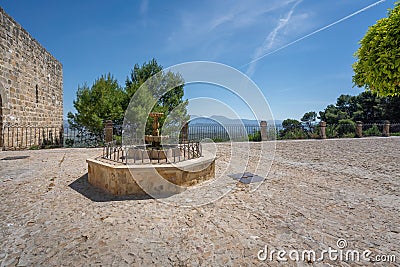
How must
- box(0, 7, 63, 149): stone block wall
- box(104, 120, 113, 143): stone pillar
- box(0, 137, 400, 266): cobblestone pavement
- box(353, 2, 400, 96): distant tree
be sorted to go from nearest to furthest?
box(0, 137, 400, 266): cobblestone pavement → box(353, 2, 400, 96): distant tree → box(0, 7, 63, 149): stone block wall → box(104, 120, 113, 143): stone pillar

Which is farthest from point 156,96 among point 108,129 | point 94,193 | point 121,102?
point 94,193

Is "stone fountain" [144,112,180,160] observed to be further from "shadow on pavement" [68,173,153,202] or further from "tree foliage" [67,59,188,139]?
"tree foliage" [67,59,188,139]

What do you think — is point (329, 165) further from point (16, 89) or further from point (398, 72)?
point (16, 89)

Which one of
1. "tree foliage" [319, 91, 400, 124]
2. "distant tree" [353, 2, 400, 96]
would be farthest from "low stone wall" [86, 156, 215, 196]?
"tree foliage" [319, 91, 400, 124]

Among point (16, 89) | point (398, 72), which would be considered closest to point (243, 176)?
point (398, 72)

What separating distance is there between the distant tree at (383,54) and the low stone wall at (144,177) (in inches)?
123

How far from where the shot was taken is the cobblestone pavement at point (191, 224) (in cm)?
217

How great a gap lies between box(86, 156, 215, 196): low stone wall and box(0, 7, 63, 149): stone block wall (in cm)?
746

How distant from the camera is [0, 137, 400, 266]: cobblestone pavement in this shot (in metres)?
2.17

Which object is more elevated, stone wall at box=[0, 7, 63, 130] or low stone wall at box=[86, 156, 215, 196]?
stone wall at box=[0, 7, 63, 130]

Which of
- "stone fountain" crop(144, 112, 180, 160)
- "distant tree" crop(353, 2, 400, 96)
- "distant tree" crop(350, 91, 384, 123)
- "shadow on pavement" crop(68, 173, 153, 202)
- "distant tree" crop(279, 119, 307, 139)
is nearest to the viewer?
"distant tree" crop(353, 2, 400, 96)

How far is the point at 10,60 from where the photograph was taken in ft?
29.1

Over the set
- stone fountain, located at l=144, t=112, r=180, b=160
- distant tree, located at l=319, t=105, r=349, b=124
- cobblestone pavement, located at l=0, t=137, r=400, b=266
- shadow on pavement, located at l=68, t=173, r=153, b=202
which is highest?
distant tree, located at l=319, t=105, r=349, b=124

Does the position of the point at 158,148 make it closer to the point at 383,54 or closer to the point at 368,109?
the point at 383,54
